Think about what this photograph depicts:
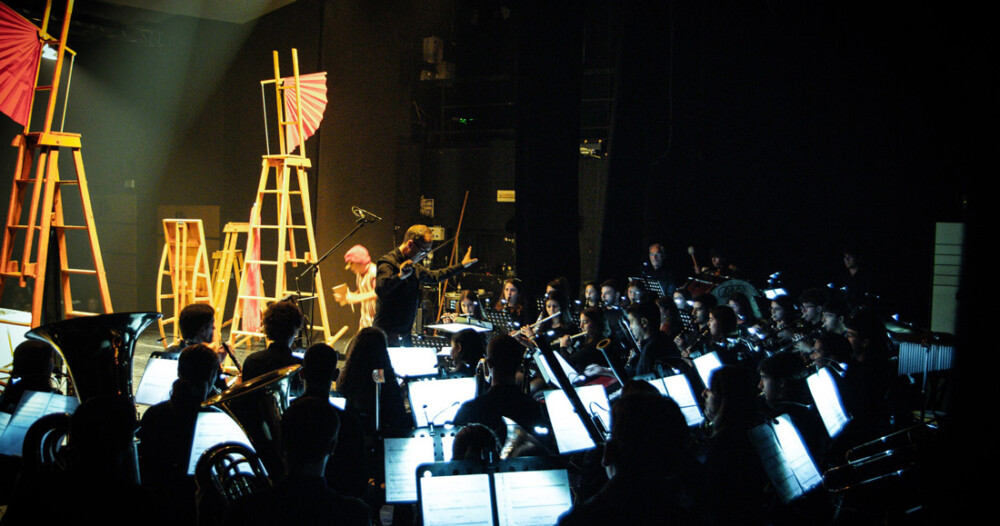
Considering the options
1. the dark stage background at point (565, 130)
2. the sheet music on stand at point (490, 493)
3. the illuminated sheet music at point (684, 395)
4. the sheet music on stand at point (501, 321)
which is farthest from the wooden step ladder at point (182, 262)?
the sheet music on stand at point (490, 493)

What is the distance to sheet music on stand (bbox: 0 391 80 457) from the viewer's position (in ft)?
10.0

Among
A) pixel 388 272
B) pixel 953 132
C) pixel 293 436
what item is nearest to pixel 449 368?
Result: pixel 388 272

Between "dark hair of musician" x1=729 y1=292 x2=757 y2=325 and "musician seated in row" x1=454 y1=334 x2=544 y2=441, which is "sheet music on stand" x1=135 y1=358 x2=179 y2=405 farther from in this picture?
"dark hair of musician" x1=729 y1=292 x2=757 y2=325

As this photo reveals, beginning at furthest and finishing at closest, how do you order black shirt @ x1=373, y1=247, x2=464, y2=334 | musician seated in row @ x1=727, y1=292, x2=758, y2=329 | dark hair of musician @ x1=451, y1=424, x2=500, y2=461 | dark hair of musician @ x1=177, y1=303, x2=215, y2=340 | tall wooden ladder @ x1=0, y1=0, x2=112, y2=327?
musician seated in row @ x1=727, y1=292, x2=758, y2=329, black shirt @ x1=373, y1=247, x2=464, y2=334, tall wooden ladder @ x1=0, y1=0, x2=112, y2=327, dark hair of musician @ x1=177, y1=303, x2=215, y2=340, dark hair of musician @ x1=451, y1=424, x2=500, y2=461

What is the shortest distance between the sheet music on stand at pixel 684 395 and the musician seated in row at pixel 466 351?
4.56ft

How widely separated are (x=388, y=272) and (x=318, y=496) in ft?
12.3

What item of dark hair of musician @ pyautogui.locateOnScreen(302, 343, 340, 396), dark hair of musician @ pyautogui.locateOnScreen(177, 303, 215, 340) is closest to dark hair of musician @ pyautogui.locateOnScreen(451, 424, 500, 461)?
dark hair of musician @ pyautogui.locateOnScreen(302, 343, 340, 396)

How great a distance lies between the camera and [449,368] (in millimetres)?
5273

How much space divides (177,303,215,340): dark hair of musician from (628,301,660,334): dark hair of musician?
3030 mm

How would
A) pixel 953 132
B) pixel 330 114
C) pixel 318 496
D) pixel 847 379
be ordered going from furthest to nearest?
1. pixel 330 114
2. pixel 953 132
3. pixel 847 379
4. pixel 318 496

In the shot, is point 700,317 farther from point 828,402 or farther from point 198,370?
point 198,370

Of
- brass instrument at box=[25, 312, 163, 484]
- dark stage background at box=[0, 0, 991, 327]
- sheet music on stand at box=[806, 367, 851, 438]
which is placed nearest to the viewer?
brass instrument at box=[25, 312, 163, 484]

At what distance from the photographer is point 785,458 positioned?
287 cm

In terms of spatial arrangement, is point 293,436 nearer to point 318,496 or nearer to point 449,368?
point 318,496
